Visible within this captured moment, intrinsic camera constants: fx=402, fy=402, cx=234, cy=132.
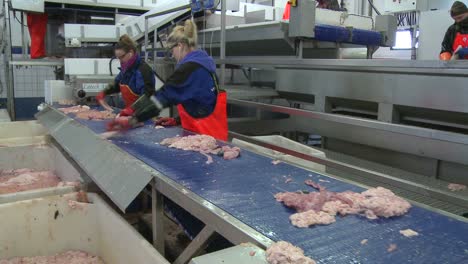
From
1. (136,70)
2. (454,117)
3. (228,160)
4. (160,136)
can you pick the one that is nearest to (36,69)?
(136,70)

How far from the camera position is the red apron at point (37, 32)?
19.2 feet

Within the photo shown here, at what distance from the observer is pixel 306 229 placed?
1.21m

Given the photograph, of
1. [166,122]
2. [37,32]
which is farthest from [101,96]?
[37,32]

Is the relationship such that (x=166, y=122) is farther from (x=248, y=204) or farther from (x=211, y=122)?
(x=248, y=204)

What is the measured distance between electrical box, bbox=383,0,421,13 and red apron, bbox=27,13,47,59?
17.5ft

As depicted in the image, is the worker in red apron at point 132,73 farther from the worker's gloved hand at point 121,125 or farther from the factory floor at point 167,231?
the factory floor at point 167,231

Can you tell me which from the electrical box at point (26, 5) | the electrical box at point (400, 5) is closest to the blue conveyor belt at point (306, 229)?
the electrical box at point (26, 5)

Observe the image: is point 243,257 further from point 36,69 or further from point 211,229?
point 36,69

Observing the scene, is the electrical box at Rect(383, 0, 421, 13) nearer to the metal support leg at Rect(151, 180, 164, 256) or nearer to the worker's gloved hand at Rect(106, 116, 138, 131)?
the worker's gloved hand at Rect(106, 116, 138, 131)

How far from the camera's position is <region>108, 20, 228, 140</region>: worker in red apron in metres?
2.53

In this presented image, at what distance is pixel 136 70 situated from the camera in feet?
11.8

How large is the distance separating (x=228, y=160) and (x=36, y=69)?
23.9ft

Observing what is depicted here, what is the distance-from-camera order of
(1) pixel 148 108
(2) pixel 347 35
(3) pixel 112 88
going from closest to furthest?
(1) pixel 148 108 < (2) pixel 347 35 < (3) pixel 112 88

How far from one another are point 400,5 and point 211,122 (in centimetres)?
495
